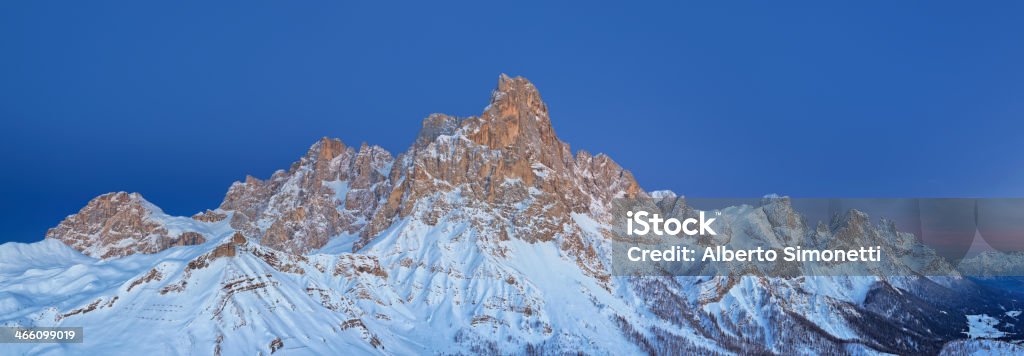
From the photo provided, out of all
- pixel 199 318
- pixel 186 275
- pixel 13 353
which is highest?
pixel 186 275

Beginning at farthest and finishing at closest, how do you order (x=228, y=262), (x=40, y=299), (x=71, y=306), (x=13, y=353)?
(x=228, y=262), (x=40, y=299), (x=71, y=306), (x=13, y=353)

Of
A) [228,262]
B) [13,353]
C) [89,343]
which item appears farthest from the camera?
[228,262]

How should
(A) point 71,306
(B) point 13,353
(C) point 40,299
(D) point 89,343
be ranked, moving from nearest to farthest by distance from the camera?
(B) point 13,353 → (D) point 89,343 → (A) point 71,306 → (C) point 40,299

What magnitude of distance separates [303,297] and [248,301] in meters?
18.4

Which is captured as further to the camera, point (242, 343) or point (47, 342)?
→ point (242, 343)

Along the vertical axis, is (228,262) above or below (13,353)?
above

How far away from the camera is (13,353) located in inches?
5517

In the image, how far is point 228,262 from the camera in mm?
191875

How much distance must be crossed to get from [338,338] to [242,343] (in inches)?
1019

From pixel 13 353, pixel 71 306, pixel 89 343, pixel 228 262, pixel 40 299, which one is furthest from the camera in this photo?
pixel 228 262

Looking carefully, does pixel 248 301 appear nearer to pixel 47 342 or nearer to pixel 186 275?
pixel 186 275

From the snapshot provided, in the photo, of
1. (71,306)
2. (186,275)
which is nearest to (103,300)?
A: (71,306)

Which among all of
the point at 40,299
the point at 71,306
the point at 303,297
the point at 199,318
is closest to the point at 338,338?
the point at 303,297

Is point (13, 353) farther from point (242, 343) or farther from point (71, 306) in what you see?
point (242, 343)
